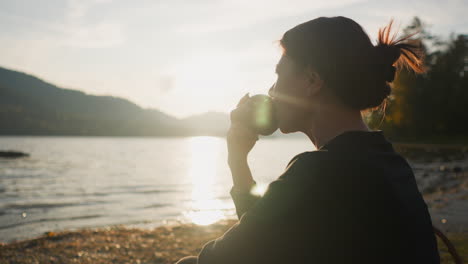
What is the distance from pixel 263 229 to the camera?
1.29m

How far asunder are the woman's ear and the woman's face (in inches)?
0.5

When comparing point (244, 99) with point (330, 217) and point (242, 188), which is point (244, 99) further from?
point (330, 217)

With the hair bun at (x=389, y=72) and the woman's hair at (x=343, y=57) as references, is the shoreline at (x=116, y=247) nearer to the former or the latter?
the hair bun at (x=389, y=72)

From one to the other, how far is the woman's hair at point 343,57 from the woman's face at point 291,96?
5 centimetres

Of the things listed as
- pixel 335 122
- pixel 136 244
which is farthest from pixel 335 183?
pixel 136 244

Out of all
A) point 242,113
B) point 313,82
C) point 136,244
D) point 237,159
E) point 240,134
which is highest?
point 313,82

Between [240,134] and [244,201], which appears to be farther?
[240,134]

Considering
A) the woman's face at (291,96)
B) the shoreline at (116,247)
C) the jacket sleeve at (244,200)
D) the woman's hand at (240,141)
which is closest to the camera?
the woman's face at (291,96)

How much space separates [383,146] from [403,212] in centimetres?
28

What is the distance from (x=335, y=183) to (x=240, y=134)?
33.3 inches

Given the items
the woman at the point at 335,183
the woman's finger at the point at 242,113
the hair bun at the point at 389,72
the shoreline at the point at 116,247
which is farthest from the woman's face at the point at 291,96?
the shoreline at the point at 116,247

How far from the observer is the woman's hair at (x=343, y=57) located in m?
1.48

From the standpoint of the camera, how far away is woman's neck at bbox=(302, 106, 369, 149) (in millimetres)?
1614

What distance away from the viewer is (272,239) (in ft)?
4.21
